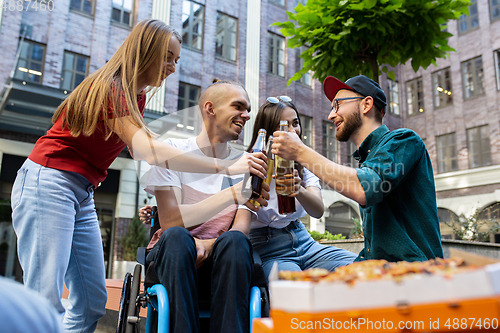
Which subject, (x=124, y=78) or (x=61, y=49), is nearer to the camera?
(x=124, y=78)

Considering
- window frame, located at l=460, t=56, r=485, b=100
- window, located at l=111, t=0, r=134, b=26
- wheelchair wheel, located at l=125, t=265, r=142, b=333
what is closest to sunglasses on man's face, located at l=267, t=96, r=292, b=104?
wheelchair wheel, located at l=125, t=265, r=142, b=333

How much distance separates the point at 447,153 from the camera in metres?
19.2

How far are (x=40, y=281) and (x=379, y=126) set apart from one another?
1.94m

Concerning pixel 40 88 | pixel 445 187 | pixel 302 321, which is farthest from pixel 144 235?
pixel 445 187

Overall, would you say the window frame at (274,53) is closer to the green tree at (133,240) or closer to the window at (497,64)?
the green tree at (133,240)

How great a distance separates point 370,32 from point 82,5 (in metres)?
11.6

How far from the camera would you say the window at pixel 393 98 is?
21.5m

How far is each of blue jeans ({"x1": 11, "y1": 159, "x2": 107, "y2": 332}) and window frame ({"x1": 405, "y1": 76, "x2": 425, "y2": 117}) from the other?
21.2 metres

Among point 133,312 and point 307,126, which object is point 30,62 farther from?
point 133,312

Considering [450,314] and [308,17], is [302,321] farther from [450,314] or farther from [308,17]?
[308,17]

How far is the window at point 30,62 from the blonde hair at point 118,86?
1128 cm

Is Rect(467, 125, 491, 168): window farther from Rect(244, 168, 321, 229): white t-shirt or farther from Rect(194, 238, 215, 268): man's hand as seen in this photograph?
Rect(194, 238, 215, 268): man's hand

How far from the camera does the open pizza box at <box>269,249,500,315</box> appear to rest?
704mm

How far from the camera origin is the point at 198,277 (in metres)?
1.95
